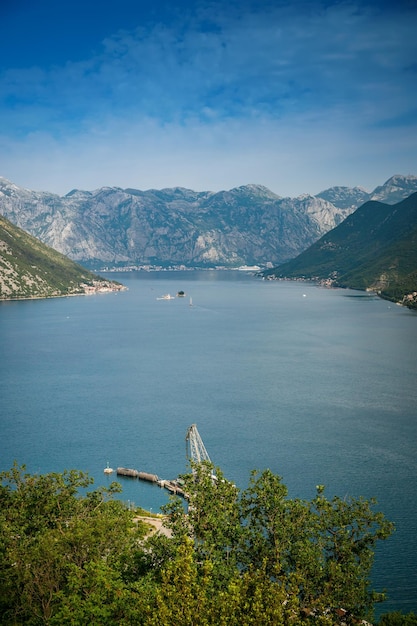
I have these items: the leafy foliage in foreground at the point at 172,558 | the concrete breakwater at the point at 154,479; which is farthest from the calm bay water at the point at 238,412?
the leafy foliage in foreground at the point at 172,558

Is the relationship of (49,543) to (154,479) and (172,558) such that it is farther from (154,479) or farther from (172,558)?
(154,479)

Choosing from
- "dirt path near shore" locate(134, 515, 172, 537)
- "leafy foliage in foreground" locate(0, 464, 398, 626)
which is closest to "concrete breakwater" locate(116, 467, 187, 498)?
"dirt path near shore" locate(134, 515, 172, 537)

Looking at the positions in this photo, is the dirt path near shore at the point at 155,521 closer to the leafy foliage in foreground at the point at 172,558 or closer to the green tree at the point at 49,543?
the green tree at the point at 49,543

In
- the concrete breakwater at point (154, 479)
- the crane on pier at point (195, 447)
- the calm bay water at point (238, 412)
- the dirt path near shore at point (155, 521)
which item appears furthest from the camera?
the crane on pier at point (195, 447)

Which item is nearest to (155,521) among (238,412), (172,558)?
(172,558)

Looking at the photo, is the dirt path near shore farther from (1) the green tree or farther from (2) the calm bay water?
(1) the green tree
